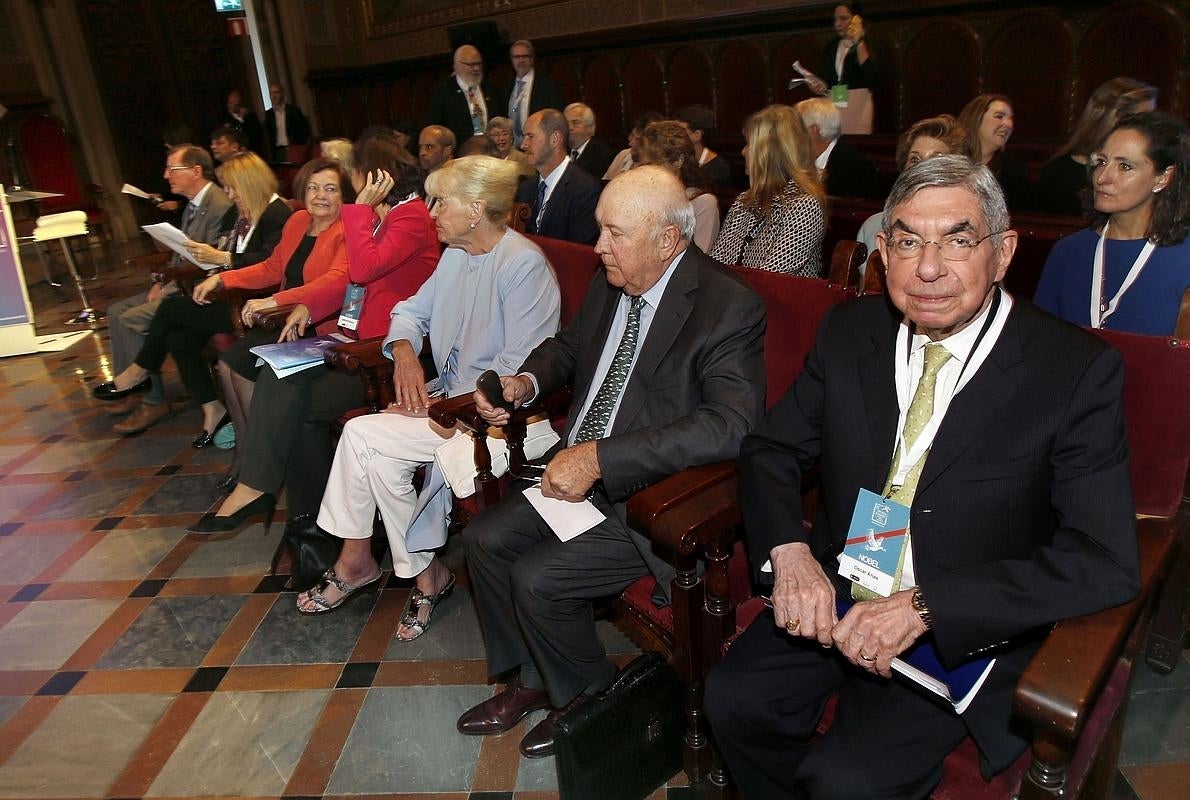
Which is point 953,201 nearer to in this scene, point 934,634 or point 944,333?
point 944,333

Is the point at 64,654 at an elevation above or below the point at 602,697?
below

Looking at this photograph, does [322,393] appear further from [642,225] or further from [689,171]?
[689,171]

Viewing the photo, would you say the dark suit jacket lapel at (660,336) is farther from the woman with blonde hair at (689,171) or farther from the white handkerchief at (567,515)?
the woman with blonde hair at (689,171)

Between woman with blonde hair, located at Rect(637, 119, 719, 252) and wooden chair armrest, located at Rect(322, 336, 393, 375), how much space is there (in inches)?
61.2

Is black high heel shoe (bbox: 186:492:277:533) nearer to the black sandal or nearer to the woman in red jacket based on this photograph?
the woman in red jacket

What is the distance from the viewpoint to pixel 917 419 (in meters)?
1.50

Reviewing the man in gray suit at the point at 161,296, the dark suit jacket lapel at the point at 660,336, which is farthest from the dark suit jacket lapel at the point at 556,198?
the dark suit jacket lapel at the point at 660,336

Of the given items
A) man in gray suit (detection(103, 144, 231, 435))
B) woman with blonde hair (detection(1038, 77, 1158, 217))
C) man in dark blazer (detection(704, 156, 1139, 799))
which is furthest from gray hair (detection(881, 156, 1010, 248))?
man in gray suit (detection(103, 144, 231, 435))

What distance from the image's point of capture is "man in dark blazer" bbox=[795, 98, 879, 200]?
4.06m

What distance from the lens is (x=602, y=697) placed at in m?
1.77

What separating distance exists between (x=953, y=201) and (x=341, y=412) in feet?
7.31

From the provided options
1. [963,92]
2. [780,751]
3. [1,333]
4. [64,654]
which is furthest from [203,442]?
[963,92]

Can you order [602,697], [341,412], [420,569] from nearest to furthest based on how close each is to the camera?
[602,697], [420,569], [341,412]

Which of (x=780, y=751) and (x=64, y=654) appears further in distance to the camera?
(x=64, y=654)
